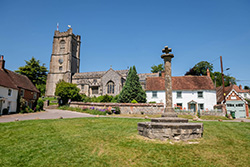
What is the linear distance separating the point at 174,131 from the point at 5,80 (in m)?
27.2

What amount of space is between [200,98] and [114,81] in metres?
22.5

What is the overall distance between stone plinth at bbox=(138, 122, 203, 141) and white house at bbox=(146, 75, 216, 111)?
24706 mm

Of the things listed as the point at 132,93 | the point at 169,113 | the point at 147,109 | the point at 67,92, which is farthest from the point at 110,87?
the point at 169,113

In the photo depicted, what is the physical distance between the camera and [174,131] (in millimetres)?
8180

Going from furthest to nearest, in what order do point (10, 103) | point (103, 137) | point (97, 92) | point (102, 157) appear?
point (97, 92)
point (10, 103)
point (103, 137)
point (102, 157)

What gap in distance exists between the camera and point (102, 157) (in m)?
6.51

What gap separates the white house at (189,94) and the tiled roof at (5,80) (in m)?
23.6

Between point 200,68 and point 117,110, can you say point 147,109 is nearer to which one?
point 117,110

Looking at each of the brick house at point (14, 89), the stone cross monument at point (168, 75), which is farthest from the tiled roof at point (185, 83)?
the brick house at point (14, 89)

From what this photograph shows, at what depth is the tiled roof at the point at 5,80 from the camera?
80.1 feet

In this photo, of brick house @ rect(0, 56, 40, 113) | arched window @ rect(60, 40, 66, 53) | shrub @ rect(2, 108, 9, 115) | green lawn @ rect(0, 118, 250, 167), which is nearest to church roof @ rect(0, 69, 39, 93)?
brick house @ rect(0, 56, 40, 113)

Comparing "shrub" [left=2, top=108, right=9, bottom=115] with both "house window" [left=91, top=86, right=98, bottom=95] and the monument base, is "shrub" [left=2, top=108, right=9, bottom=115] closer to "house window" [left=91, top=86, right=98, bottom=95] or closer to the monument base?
the monument base

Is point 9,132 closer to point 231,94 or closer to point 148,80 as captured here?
point 148,80

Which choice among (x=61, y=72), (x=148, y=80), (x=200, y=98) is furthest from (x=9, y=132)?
(x=61, y=72)
